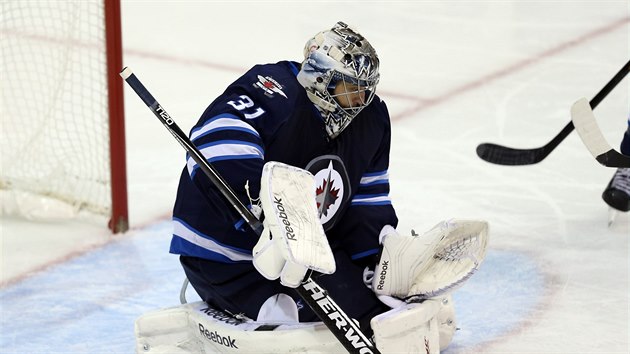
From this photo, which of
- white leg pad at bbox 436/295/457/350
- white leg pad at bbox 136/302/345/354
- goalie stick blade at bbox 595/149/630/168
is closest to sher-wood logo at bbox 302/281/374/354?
white leg pad at bbox 136/302/345/354

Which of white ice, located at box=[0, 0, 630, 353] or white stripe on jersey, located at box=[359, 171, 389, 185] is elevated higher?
white stripe on jersey, located at box=[359, 171, 389, 185]

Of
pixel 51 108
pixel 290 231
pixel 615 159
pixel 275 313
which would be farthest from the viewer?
pixel 51 108

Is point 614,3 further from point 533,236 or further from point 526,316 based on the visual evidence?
point 526,316

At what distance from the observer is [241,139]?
257 cm

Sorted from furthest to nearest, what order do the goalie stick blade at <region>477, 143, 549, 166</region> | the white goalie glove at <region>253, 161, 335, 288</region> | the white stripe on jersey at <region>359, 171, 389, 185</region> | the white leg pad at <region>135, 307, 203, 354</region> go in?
the goalie stick blade at <region>477, 143, 549, 166</region>
the white stripe on jersey at <region>359, 171, 389, 185</region>
the white leg pad at <region>135, 307, 203, 354</region>
the white goalie glove at <region>253, 161, 335, 288</region>

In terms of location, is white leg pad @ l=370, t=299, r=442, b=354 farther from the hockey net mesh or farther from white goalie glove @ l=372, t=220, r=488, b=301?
the hockey net mesh

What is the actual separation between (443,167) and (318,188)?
150cm

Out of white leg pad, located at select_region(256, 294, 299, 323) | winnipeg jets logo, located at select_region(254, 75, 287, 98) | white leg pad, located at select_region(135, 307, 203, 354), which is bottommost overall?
white leg pad, located at select_region(135, 307, 203, 354)

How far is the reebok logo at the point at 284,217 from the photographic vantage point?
2336 mm

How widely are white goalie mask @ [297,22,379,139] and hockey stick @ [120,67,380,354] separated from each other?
0.31 metres

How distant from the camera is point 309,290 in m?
2.55

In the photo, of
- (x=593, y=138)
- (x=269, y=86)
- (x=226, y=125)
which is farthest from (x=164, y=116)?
(x=593, y=138)

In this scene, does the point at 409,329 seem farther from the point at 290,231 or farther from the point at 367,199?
the point at 290,231

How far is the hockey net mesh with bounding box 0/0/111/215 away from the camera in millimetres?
3840
